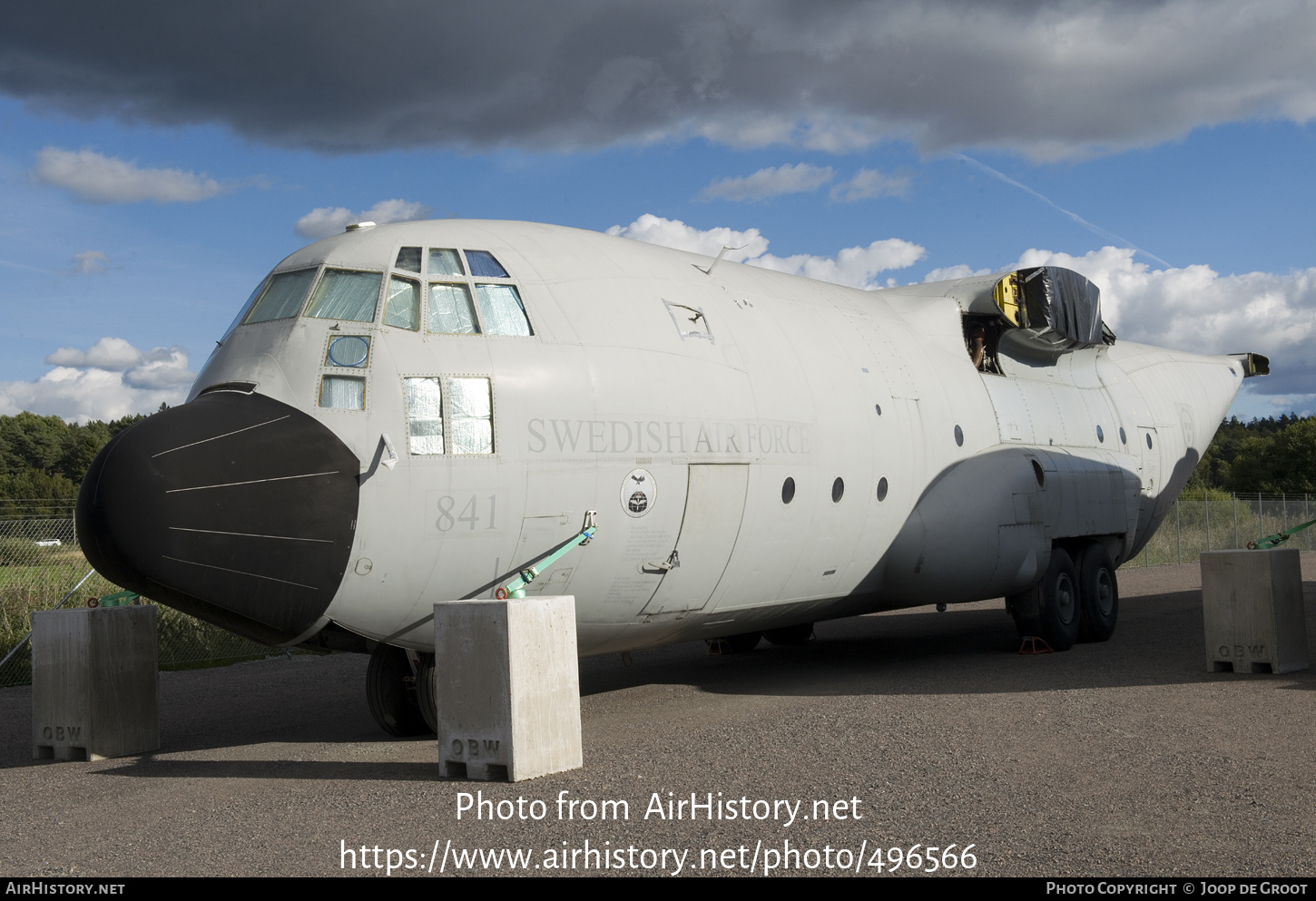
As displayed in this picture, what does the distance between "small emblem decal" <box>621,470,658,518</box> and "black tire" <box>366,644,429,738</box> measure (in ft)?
8.66

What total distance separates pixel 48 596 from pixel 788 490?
13159mm

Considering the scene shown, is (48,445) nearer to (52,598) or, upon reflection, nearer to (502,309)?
(52,598)

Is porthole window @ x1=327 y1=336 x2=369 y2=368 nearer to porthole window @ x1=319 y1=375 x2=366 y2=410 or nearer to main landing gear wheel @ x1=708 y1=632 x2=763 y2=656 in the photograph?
porthole window @ x1=319 y1=375 x2=366 y2=410

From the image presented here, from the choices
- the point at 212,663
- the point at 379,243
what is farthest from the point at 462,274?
the point at 212,663

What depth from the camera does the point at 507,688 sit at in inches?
296

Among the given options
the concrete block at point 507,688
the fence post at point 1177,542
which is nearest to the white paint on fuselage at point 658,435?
the concrete block at point 507,688

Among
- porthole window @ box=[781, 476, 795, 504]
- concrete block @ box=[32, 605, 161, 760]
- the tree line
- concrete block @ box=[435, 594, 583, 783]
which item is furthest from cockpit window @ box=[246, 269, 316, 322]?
the tree line

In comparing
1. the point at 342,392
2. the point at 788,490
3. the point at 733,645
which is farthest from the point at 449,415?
the point at 733,645

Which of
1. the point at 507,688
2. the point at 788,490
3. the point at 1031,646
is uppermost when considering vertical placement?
the point at 788,490

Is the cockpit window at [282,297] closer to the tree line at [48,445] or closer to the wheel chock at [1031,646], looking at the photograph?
the wheel chock at [1031,646]

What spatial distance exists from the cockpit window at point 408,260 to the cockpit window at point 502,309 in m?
0.44

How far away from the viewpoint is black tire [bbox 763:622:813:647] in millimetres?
16938

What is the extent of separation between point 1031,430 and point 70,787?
1100cm

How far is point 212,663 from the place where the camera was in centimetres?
1750
